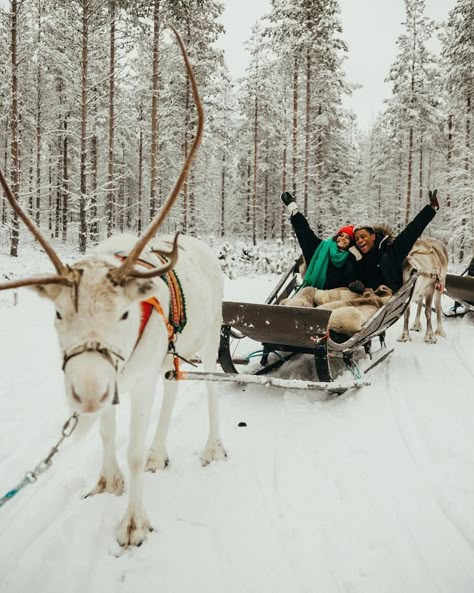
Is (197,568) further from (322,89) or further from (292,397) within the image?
(322,89)

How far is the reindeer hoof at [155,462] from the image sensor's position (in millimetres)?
3066

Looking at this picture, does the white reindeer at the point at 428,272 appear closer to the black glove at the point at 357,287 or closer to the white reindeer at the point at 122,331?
the black glove at the point at 357,287

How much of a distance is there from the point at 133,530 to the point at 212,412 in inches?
46.0

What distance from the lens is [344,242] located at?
6324mm

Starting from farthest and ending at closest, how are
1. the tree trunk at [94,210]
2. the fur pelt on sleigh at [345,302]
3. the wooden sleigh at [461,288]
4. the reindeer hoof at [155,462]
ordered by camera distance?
the tree trunk at [94,210] → the wooden sleigh at [461,288] → the fur pelt on sleigh at [345,302] → the reindeer hoof at [155,462]

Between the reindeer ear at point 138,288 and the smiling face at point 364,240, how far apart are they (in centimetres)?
515

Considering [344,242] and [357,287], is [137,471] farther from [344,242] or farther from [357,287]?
[344,242]

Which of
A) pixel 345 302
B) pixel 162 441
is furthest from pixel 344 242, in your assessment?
pixel 162 441

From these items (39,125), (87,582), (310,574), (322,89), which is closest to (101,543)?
(87,582)

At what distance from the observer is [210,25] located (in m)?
18.7

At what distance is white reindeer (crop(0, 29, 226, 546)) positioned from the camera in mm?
1599

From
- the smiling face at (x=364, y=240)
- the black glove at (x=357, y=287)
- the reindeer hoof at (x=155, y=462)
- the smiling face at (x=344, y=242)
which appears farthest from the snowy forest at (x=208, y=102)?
the reindeer hoof at (x=155, y=462)

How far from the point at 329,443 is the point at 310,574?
→ 1427mm

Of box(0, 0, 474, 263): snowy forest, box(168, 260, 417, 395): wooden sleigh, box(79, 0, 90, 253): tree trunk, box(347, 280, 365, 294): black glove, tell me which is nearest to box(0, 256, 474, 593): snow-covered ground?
box(168, 260, 417, 395): wooden sleigh
